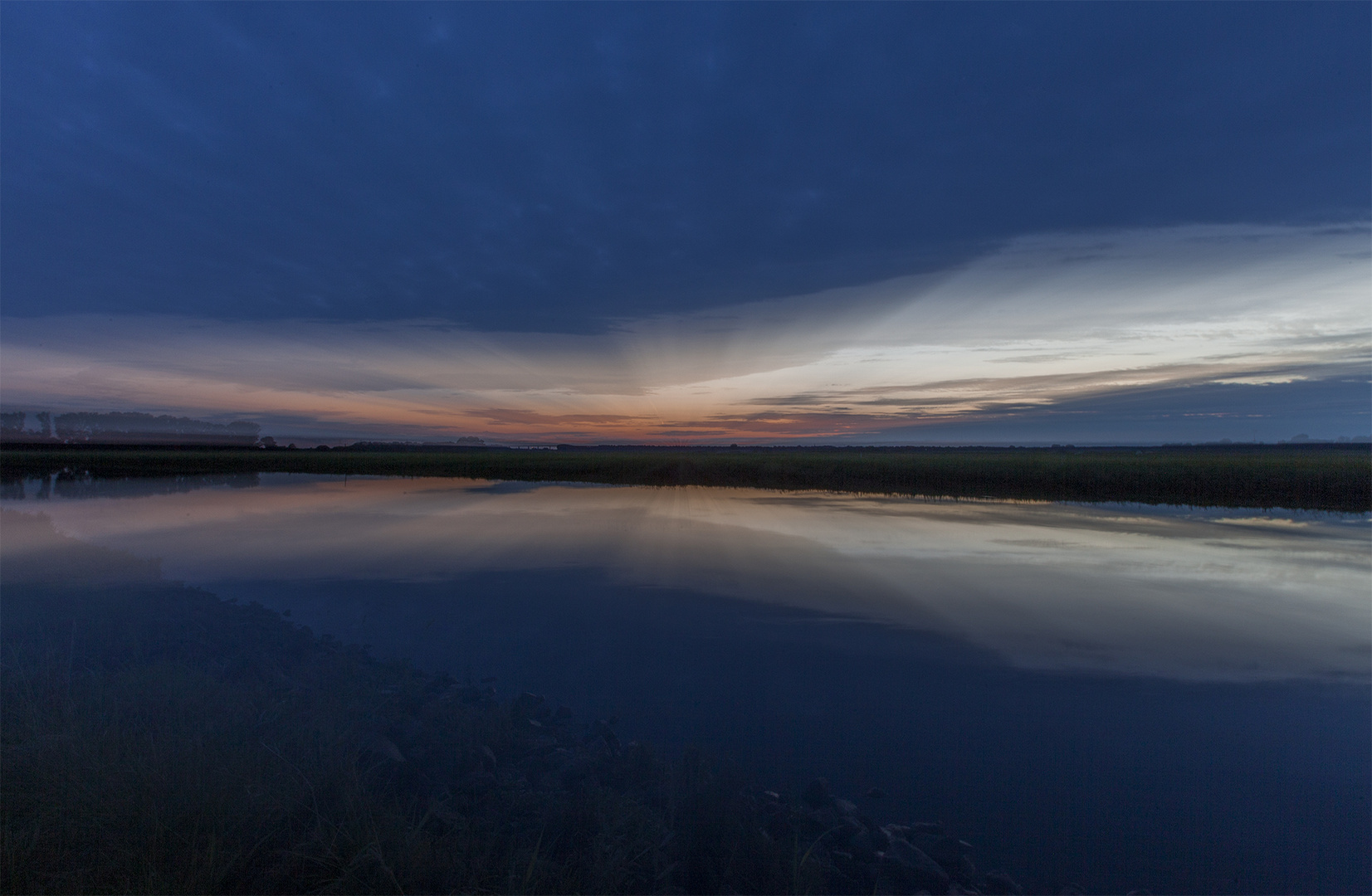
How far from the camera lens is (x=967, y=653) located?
9445 millimetres

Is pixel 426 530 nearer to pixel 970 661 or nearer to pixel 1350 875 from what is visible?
pixel 970 661

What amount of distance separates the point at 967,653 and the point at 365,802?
832cm

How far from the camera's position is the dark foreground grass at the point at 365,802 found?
3.83m

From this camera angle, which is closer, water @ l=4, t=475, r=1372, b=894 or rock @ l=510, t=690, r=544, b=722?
water @ l=4, t=475, r=1372, b=894

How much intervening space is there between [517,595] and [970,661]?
8.44 m

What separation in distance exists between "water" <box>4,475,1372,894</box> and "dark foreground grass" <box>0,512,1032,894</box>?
1.05 m

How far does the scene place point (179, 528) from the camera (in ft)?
70.6

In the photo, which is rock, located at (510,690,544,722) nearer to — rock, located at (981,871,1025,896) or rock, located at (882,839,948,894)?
rock, located at (882,839,948,894)

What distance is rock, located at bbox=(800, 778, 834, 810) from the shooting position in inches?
216

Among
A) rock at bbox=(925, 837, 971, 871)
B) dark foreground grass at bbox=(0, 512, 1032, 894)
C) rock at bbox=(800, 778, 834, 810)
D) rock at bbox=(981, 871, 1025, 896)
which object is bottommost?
rock at bbox=(981, 871, 1025, 896)

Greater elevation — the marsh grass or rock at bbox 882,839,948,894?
the marsh grass

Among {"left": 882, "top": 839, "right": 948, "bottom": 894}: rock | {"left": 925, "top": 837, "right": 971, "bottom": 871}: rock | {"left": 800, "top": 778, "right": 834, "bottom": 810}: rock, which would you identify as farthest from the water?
{"left": 882, "top": 839, "right": 948, "bottom": 894}: rock

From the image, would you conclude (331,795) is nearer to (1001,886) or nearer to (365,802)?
(365,802)

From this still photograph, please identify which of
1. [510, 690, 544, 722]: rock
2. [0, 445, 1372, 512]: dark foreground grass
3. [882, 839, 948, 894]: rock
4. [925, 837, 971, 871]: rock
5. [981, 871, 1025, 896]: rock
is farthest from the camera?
[0, 445, 1372, 512]: dark foreground grass
